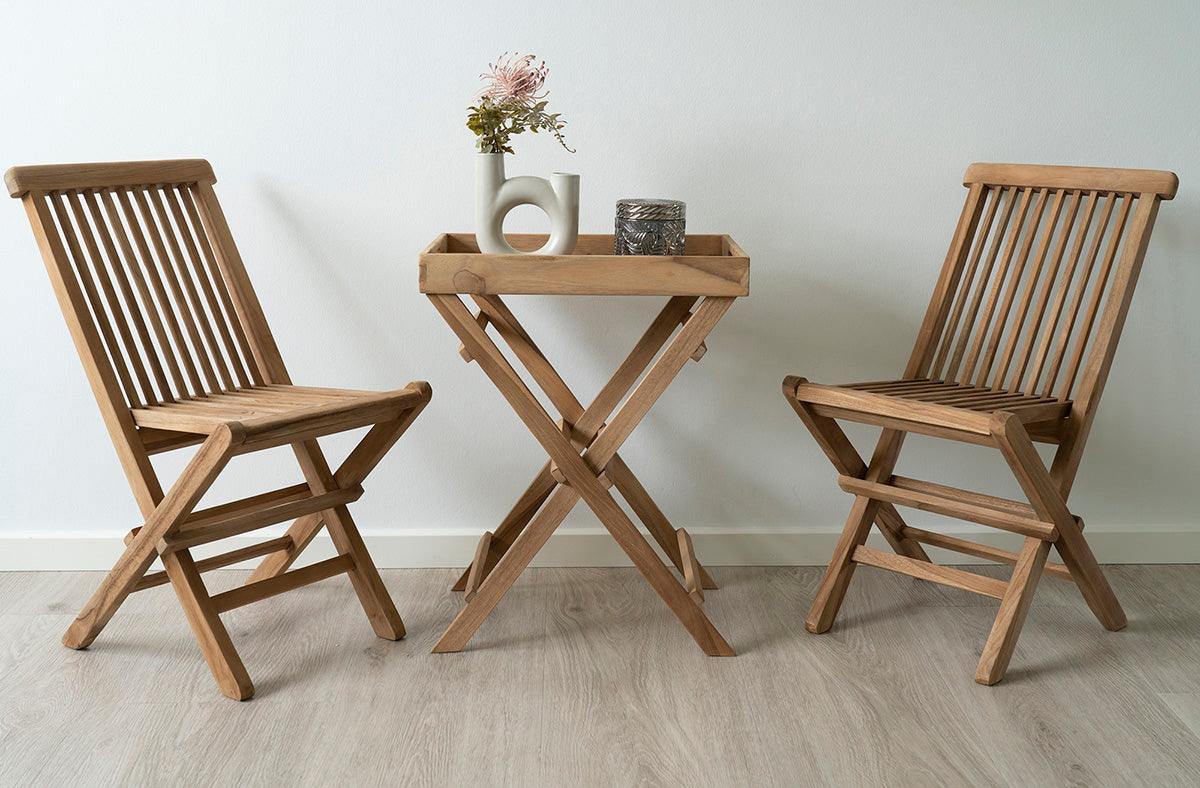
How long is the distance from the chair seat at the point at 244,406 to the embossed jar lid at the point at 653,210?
0.61 meters

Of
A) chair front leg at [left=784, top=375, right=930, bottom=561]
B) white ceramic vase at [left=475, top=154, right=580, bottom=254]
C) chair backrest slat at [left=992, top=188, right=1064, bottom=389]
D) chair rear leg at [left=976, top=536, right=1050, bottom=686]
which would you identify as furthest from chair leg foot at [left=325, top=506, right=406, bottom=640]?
chair backrest slat at [left=992, top=188, right=1064, bottom=389]

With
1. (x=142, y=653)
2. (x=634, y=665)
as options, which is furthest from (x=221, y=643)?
(x=634, y=665)

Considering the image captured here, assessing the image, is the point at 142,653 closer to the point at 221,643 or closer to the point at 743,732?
the point at 221,643

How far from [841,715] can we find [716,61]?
157cm

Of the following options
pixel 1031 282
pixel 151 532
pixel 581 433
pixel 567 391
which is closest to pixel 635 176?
pixel 567 391

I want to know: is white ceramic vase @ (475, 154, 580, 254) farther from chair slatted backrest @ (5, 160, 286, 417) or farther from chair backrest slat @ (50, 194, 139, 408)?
chair backrest slat @ (50, 194, 139, 408)

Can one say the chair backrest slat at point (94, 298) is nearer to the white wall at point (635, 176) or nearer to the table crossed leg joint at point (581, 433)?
the white wall at point (635, 176)

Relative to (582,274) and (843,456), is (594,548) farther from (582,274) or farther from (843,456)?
(582,274)

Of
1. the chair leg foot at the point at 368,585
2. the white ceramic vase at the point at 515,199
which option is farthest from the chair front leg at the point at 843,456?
the chair leg foot at the point at 368,585

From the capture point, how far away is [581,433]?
2389 mm

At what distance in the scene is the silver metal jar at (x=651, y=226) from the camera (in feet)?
7.62

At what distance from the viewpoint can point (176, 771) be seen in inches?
73.5

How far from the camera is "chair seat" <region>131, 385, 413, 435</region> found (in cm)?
212

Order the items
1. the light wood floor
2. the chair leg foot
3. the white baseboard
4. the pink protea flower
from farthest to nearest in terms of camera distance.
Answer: the white baseboard < the chair leg foot < the pink protea flower < the light wood floor
